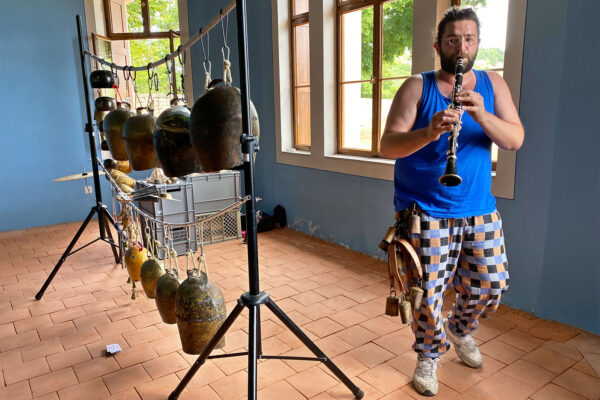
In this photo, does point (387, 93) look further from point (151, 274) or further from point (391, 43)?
point (151, 274)

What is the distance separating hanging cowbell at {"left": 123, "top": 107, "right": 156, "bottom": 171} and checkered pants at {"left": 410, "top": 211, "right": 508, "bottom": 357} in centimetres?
119

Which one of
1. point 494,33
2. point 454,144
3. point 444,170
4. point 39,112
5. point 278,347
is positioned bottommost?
point 278,347

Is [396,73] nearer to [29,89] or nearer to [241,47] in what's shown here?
[241,47]

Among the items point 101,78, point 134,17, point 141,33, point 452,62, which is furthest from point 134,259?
point 134,17

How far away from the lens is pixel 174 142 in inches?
66.0

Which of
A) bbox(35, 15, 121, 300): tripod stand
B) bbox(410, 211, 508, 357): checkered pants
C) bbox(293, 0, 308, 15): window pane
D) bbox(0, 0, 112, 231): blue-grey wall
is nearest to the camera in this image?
bbox(410, 211, 508, 357): checkered pants

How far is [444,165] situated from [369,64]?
2332 millimetres

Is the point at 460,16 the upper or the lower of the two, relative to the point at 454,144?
upper

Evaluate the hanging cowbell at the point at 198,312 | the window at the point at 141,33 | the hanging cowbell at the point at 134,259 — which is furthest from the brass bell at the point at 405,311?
the window at the point at 141,33

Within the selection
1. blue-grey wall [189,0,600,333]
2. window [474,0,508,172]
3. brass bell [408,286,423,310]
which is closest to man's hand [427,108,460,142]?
brass bell [408,286,423,310]

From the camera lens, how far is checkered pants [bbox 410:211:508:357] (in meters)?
1.86

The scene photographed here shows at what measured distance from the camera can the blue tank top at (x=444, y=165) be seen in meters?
1.81

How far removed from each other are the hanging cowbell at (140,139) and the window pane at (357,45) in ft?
8.05

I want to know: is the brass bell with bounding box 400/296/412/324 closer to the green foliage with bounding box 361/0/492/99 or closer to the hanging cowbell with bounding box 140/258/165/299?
the hanging cowbell with bounding box 140/258/165/299
